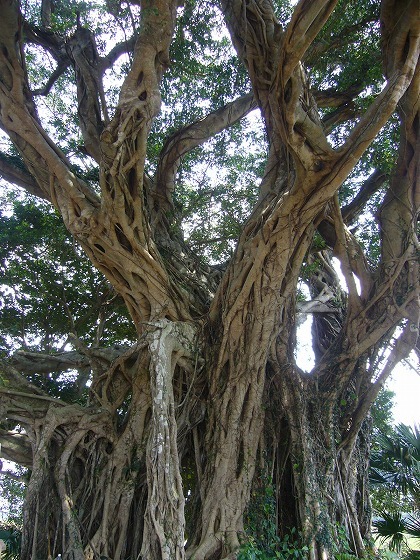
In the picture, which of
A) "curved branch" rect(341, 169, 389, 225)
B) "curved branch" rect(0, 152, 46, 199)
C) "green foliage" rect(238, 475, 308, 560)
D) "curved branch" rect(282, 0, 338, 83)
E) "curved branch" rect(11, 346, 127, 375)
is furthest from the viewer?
"curved branch" rect(341, 169, 389, 225)

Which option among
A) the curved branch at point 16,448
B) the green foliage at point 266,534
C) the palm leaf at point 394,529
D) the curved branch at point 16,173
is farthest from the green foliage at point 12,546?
the curved branch at point 16,173

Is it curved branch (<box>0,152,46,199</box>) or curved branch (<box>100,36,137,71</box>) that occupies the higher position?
curved branch (<box>100,36,137,71</box>)

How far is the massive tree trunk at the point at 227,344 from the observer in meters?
3.63

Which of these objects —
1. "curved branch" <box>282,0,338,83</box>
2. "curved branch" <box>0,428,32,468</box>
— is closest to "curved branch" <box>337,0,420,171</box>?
"curved branch" <box>282,0,338,83</box>

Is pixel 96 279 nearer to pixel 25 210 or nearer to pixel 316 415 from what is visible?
pixel 25 210

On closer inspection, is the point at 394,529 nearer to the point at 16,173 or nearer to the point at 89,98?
the point at 89,98

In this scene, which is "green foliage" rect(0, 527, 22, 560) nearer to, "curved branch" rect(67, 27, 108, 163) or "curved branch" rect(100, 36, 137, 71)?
"curved branch" rect(67, 27, 108, 163)

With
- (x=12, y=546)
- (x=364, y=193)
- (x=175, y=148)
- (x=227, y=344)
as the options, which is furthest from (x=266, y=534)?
(x=175, y=148)

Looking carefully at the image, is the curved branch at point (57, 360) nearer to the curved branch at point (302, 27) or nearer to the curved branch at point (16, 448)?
the curved branch at point (16, 448)

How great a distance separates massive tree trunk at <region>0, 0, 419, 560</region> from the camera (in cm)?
363

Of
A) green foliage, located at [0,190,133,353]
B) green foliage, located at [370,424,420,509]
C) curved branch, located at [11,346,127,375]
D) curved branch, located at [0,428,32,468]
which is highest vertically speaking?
green foliage, located at [0,190,133,353]

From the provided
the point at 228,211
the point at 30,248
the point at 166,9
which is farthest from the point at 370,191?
the point at 30,248

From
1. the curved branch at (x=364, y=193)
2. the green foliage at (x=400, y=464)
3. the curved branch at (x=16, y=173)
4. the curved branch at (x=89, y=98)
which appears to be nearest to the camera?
the green foliage at (x=400, y=464)

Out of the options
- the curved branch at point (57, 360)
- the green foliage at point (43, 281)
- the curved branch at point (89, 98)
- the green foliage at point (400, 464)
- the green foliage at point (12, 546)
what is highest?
the curved branch at point (89, 98)
